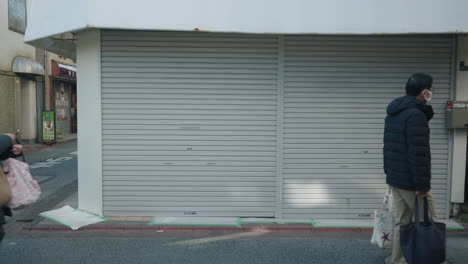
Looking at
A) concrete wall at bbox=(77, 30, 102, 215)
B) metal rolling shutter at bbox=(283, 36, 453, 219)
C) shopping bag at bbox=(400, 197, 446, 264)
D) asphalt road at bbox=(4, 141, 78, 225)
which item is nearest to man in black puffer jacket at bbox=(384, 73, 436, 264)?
shopping bag at bbox=(400, 197, 446, 264)

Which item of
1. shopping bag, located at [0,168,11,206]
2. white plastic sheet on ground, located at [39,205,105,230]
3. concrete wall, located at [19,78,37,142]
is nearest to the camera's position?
shopping bag, located at [0,168,11,206]

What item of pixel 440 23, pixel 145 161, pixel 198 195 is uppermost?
pixel 440 23

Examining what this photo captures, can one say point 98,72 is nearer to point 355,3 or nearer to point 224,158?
point 224,158

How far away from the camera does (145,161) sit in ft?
21.0

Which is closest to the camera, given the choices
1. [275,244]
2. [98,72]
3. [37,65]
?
[275,244]

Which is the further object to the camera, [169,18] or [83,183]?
[83,183]

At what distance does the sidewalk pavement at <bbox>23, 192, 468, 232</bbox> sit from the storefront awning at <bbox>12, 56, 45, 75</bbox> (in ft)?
41.5

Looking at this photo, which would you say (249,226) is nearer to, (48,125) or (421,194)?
(421,194)

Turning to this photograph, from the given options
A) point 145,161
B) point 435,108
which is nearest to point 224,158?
point 145,161

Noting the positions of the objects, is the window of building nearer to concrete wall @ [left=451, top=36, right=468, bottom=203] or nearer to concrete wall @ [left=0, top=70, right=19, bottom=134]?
concrete wall @ [left=0, top=70, right=19, bottom=134]

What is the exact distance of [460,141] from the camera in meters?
6.31

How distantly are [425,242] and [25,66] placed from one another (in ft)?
56.3

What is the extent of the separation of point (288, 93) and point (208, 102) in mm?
1226

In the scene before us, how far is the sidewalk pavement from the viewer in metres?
6.01
